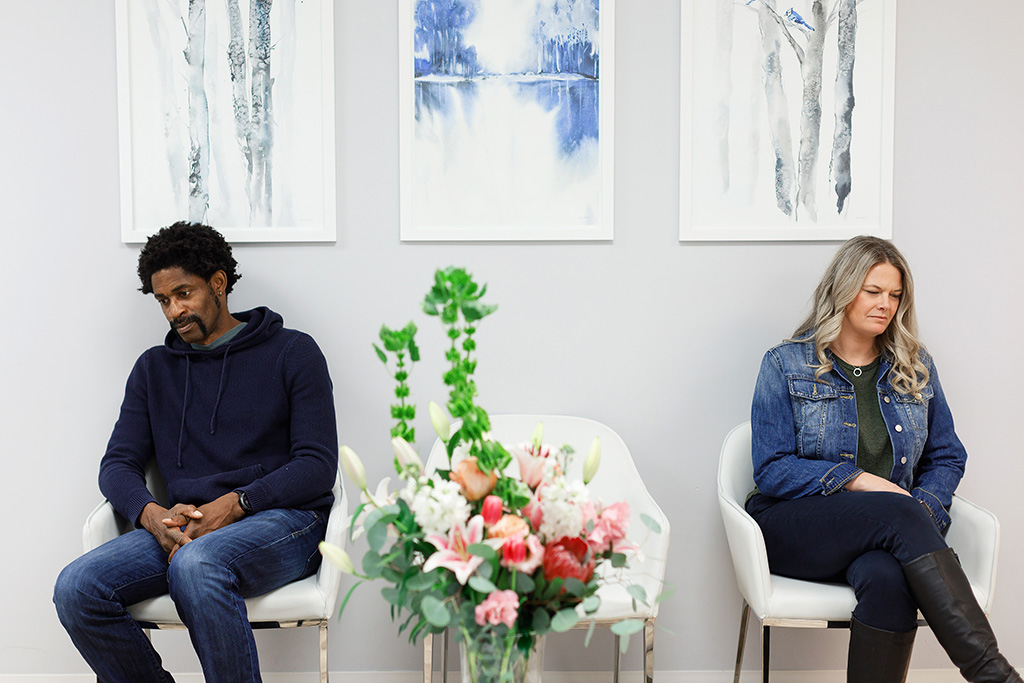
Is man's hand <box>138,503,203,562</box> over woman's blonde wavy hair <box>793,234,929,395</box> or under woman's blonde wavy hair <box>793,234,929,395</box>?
under

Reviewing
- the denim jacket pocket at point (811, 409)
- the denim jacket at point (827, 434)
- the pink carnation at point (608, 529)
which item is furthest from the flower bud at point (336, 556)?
the denim jacket pocket at point (811, 409)

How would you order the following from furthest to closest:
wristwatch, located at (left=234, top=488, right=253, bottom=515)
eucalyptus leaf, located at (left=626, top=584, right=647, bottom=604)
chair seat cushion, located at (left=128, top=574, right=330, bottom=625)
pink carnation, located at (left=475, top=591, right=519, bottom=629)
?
1. wristwatch, located at (left=234, top=488, right=253, bottom=515)
2. chair seat cushion, located at (left=128, top=574, right=330, bottom=625)
3. eucalyptus leaf, located at (left=626, top=584, right=647, bottom=604)
4. pink carnation, located at (left=475, top=591, right=519, bottom=629)

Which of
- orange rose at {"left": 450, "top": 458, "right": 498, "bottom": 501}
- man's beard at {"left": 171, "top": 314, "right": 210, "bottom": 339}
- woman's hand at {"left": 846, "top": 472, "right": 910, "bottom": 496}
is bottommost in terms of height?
woman's hand at {"left": 846, "top": 472, "right": 910, "bottom": 496}

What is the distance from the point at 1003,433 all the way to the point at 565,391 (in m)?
1.32

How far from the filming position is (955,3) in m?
2.23

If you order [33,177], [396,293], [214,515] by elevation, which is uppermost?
[33,177]


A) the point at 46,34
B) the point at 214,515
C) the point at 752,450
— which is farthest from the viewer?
the point at 46,34

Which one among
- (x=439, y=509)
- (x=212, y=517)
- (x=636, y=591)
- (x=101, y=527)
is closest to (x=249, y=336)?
(x=212, y=517)

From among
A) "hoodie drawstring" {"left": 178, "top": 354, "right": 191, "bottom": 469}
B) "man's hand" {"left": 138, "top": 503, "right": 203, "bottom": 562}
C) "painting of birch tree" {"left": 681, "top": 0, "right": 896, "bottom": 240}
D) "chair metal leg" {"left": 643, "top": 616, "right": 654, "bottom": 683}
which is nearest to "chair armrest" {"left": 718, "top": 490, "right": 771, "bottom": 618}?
"chair metal leg" {"left": 643, "top": 616, "right": 654, "bottom": 683}

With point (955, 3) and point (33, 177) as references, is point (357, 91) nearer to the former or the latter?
point (33, 177)

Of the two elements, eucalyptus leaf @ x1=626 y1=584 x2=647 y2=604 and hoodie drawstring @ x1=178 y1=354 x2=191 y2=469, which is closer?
eucalyptus leaf @ x1=626 y1=584 x2=647 y2=604

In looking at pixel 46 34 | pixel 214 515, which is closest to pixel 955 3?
pixel 214 515

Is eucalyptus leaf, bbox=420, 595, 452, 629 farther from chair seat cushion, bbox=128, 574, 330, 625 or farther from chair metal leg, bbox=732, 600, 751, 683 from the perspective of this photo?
chair metal leg, bbox=732, 600, 751, 683

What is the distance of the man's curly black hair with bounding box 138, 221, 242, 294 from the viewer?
1.97 meters
